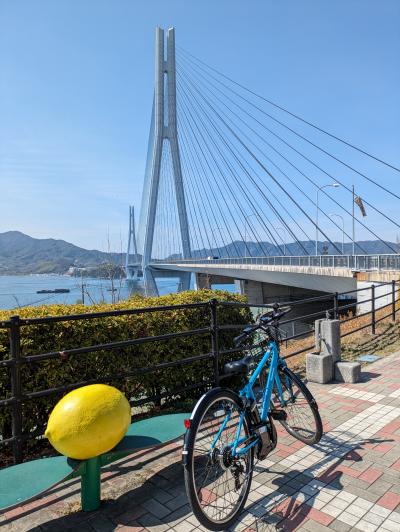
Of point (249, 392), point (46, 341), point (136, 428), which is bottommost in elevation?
point (136, 428)

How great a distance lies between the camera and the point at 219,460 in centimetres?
252

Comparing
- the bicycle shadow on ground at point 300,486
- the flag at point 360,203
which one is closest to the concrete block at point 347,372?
the bicycle shadow on ground at point 300,486

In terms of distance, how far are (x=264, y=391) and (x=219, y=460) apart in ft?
2.21

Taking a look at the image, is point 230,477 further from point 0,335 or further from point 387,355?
point 387,355

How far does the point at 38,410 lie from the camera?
3400 mm

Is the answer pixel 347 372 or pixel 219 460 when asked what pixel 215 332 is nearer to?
pixel 219 460

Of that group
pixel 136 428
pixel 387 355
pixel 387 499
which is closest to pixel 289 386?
pixel 387 499

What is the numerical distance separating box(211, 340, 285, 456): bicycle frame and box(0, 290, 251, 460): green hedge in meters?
1.13

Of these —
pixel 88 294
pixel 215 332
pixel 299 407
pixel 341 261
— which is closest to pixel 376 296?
pixel 341 261

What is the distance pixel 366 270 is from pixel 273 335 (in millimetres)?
17649

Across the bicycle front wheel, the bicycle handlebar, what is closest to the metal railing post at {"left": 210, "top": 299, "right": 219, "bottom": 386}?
the bicycle handlebar

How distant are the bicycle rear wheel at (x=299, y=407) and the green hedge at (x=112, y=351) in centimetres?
109

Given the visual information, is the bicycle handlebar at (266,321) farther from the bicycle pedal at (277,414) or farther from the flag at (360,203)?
the flag at (360,203)

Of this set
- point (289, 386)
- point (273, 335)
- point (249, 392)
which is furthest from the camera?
point (289, 386)
